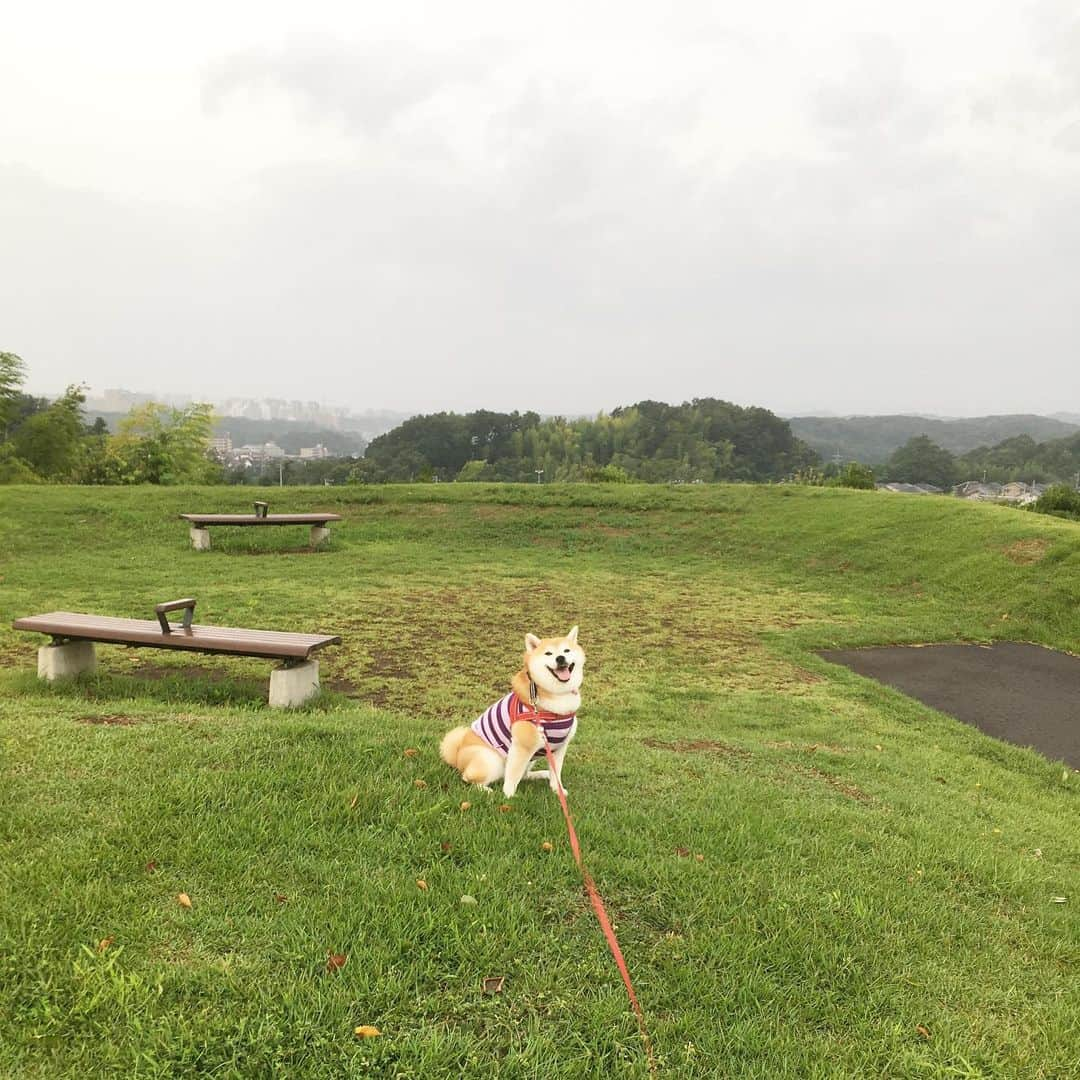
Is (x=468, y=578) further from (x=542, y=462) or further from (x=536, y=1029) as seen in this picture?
(x=542, y=462)

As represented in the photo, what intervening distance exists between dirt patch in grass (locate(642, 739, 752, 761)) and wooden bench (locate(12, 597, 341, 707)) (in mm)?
2595

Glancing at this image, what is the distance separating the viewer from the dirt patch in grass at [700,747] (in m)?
4.70

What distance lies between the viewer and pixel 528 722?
3229mm

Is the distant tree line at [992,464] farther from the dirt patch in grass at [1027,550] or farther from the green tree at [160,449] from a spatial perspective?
the dirt patch in grass at [1027,550]

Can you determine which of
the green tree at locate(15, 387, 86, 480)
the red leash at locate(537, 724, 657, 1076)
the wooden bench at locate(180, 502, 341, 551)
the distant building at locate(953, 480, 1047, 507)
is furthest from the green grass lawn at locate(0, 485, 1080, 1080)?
the distant building at locate(953, 480, 1047, 507)

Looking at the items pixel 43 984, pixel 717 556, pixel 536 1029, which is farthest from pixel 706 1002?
pixel 717 556

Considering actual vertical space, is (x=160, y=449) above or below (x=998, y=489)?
above

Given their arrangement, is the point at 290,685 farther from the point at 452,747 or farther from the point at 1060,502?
the point at 1060,502

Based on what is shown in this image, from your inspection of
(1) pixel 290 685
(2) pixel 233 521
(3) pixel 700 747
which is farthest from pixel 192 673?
(2) pixel 233 521

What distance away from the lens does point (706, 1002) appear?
86.5 inches

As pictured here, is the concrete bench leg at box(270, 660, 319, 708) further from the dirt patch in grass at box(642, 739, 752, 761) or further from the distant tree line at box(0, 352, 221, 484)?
the distant tree line at box(0, 352, 221, 484)

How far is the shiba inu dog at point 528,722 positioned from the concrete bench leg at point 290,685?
7.15 feet

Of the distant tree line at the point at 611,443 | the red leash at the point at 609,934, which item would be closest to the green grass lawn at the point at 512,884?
the red leash at the point at 609,934

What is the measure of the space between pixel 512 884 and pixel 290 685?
3159 mm
